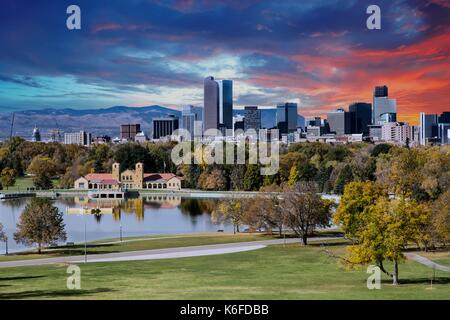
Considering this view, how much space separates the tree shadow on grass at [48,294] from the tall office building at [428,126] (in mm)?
144676

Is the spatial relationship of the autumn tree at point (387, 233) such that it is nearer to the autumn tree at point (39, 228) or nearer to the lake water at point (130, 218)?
the autumn tree at point (39, 228)

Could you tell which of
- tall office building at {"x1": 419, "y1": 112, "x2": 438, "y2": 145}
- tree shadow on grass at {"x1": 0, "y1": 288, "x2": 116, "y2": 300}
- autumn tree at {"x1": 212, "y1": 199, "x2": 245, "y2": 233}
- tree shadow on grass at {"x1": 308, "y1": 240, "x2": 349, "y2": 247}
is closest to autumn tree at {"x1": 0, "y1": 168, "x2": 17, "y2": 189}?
autumn tree at {"x1": 212, "y1": 199, "x2": 245, "y2": 233}

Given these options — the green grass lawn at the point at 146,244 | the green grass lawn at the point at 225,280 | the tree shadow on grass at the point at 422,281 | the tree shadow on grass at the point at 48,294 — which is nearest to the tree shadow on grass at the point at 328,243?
the green grass lawn at the point at 225,280

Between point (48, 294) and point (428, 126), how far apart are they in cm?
15549

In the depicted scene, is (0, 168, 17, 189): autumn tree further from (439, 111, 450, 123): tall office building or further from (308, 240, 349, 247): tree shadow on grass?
(439, 111, 450, 123): tall office building

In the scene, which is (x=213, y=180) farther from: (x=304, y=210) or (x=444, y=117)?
(x=444, y=117)

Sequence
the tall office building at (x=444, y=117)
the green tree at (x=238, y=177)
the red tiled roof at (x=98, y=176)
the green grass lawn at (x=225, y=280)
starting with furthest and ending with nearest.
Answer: the tall office building at (x=444, y=117)
the red tiled roof at (x=98, y=176)
the green tree at (x=238, y=177)
the green grass lawn at (x=225, y=280)

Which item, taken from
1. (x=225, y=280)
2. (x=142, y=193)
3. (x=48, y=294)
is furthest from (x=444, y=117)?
(x=48, y=294)

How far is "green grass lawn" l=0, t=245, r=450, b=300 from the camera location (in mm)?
22031

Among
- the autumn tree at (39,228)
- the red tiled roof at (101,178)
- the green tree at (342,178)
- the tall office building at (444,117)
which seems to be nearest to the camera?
the autumn tree at (39,228)

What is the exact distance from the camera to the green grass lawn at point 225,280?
72.3 feet

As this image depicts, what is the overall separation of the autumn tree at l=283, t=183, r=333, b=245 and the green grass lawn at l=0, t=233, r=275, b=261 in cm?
308

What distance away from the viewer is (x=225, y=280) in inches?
1048
